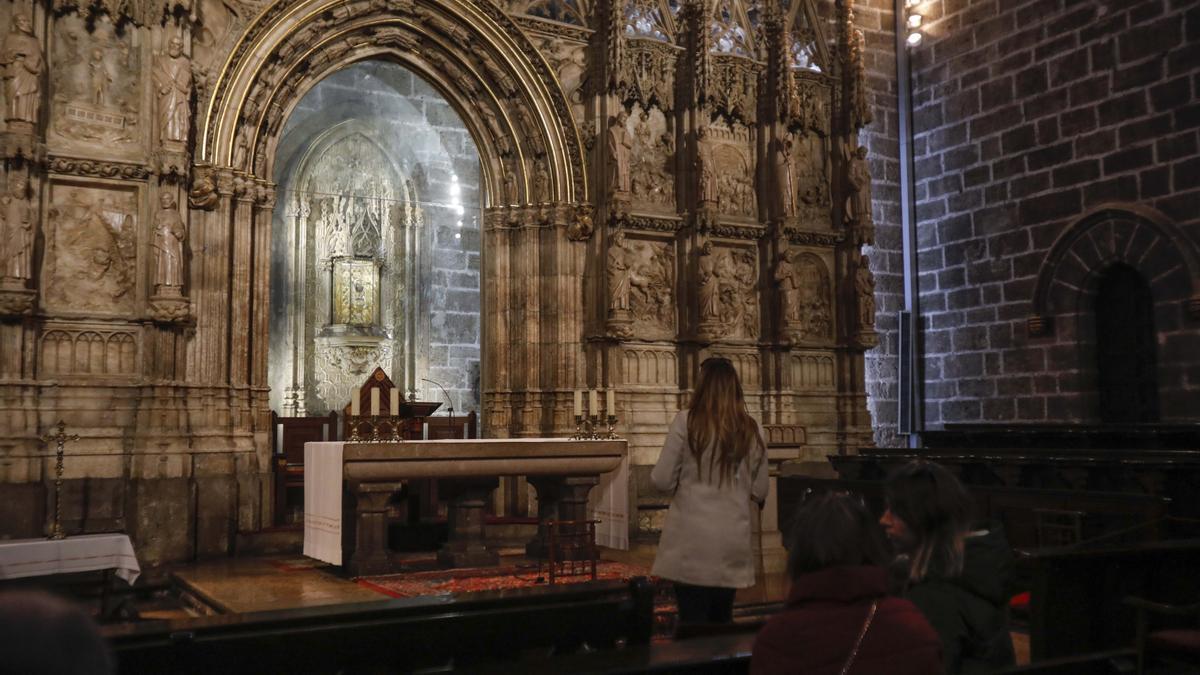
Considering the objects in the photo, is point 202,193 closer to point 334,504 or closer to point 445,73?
point 445,73

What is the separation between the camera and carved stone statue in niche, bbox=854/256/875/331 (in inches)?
576

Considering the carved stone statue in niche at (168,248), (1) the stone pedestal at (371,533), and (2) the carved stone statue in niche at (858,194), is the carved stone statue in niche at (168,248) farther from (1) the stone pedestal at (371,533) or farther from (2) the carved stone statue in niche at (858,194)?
(2) the carved stone statue in niche at (858,194)

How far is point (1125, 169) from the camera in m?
13.7

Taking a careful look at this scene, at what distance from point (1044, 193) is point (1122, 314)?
203 centimetres

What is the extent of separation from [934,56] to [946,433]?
6.95m

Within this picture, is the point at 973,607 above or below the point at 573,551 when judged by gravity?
above

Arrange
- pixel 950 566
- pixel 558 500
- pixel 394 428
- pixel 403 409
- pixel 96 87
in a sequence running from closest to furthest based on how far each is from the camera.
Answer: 1. pixel 950 566
2. pixel 394 428
3. pixel 558 500
4. pixel 96 87
5. pixel 403 409

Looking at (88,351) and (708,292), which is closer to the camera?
(88,351)

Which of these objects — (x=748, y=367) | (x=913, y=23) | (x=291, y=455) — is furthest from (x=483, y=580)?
(x=913, y=23)

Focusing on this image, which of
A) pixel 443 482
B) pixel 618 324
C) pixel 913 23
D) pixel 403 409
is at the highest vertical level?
pixel 913 23

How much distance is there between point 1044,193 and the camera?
1484 centimetres

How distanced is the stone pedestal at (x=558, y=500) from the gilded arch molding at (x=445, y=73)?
430 centimetres

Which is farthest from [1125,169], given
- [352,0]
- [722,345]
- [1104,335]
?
[352,0]

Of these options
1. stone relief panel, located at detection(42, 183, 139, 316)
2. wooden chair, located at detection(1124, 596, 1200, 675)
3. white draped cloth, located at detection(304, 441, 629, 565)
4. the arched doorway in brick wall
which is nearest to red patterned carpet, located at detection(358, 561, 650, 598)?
white draped cloth, located at detection(304, 441, 629, 565)
